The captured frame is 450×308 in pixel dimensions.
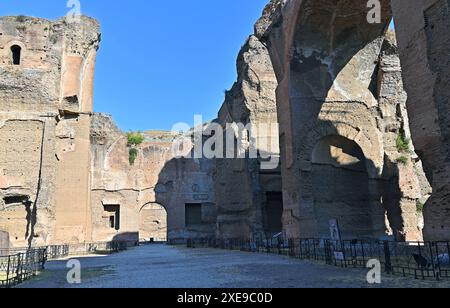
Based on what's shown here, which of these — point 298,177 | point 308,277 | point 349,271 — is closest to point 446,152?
point 349,271

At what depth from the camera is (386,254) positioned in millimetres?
7090

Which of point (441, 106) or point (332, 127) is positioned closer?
point (441, 106)

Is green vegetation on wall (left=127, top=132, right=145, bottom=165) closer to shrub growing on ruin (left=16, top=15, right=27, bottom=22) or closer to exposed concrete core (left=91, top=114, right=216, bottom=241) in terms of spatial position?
exposed concrete core (left=91, top=114, right=216, bottom=241)

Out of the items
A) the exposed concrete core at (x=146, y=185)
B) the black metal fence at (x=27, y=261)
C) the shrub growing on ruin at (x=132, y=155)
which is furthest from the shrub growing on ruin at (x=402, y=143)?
the shrub growing on ruin at (x=132, y=155)

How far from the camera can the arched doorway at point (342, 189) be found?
13.5 metres

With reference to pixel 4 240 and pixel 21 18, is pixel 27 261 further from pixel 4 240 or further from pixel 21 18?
pixel 21 18

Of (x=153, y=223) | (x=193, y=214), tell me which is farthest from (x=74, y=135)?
(x=153, y=223)

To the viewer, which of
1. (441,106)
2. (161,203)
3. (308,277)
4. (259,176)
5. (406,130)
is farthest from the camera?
(161,203)

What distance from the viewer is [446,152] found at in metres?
7.84

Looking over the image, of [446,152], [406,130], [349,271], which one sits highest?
[406,130]

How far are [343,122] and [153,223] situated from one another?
22.5 metres

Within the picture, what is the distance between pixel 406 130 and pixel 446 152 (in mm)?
7443

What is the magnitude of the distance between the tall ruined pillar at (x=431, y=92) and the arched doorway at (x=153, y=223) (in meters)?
26.4
